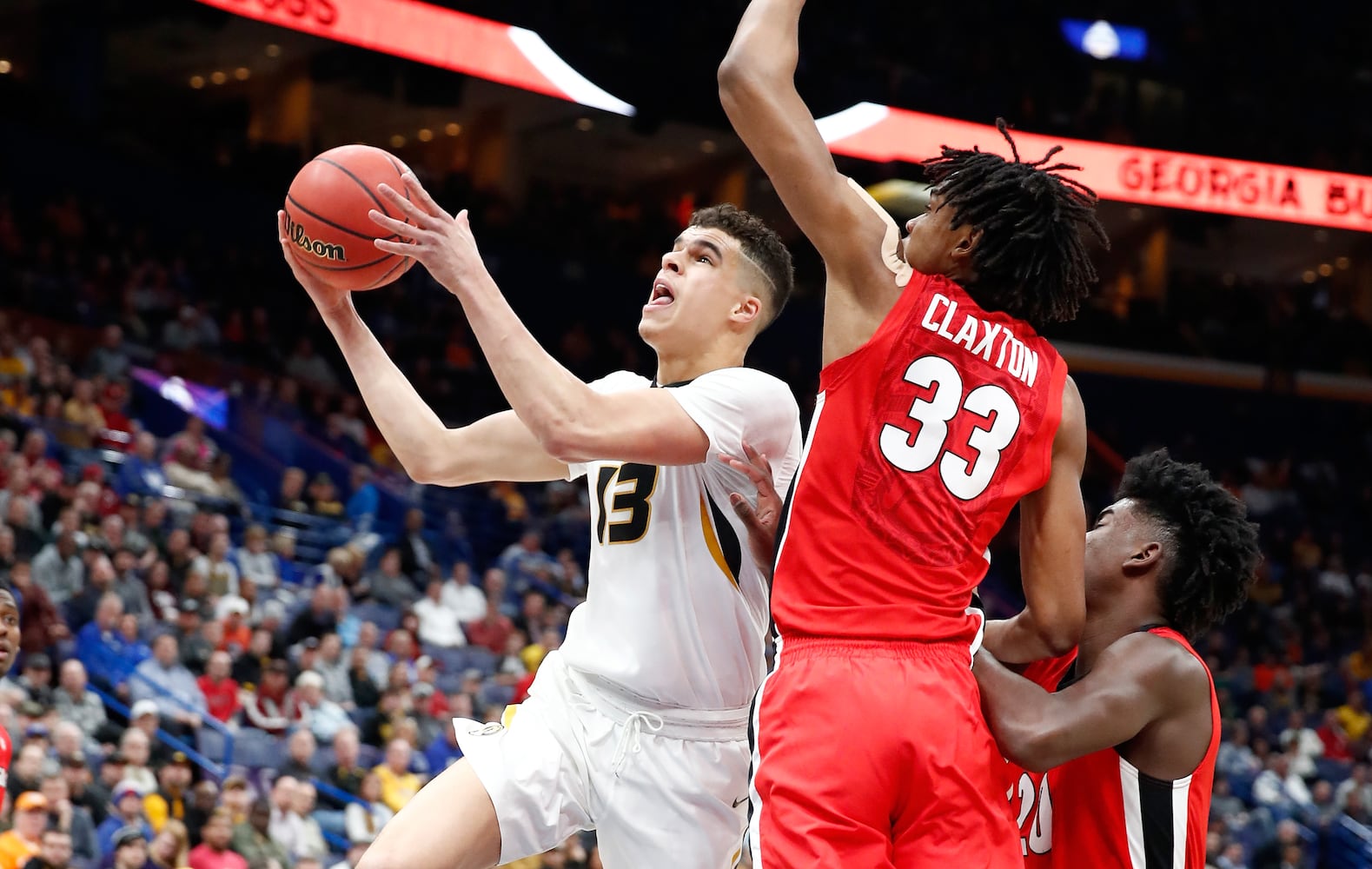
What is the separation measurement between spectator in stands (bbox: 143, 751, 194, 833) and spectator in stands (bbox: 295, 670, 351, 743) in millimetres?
1210

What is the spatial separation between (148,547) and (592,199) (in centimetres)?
1210

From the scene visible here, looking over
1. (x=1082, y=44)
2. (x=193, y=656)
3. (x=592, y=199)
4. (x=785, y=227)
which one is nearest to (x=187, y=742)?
(x=193, y=656)

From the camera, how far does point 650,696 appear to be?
3.60 m

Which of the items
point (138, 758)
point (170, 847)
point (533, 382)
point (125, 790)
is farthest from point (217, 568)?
point (533, 382)

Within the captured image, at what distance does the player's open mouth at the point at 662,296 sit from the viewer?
3.81 m

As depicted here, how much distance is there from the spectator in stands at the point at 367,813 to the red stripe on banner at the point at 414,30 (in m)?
7.22

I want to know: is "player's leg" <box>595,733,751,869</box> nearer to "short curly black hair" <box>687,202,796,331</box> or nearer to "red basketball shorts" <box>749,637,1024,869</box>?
"red basketball shorts" <box>749,637,1024,869</box>

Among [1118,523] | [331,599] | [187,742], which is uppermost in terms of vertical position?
[1118,523]

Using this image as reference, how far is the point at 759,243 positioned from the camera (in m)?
3.92

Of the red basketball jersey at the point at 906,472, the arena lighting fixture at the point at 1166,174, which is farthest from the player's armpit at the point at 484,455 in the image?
the arena lighting fixture at the point at 1166,174

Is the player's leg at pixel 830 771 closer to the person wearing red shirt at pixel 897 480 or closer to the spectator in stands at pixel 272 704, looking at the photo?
the person wearing red shirt at pixel 897 480

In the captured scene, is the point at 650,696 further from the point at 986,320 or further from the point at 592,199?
the point at 592,199

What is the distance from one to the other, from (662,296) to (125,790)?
A: 6050 millimetres

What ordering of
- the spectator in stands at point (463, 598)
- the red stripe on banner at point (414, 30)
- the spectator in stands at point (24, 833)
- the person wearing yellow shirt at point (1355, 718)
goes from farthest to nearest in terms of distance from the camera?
1. the person wearing yellow shirt at point (1355, 718)
2. the red stripe on banner at point (414, 30)
3. the spectator in stands at point (463, 598)
4. the spectator in stands at point (24, 833)
